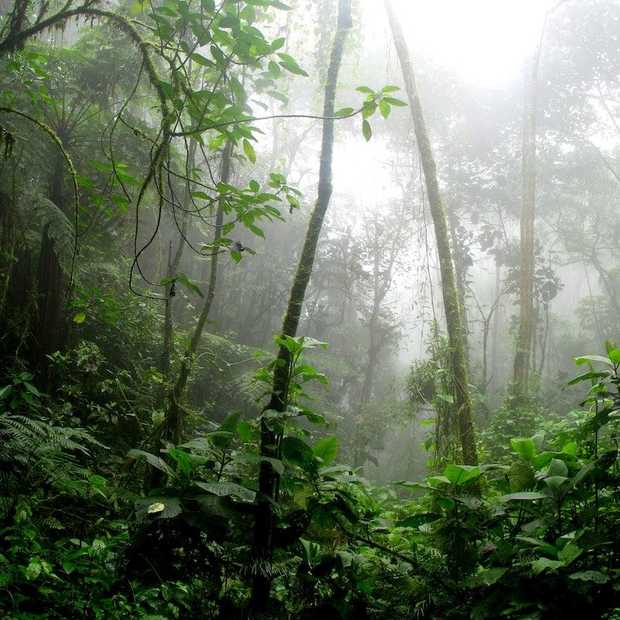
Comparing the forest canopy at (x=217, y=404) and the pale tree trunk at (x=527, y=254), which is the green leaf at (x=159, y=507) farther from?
the pale tree trunk at (x=527, y=254)

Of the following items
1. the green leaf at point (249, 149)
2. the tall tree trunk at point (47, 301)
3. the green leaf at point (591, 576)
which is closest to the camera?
the green leaf at point (591, 576)

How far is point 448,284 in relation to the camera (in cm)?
498

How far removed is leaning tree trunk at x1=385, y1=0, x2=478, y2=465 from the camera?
176 inches

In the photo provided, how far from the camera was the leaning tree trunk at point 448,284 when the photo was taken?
447 centimetres

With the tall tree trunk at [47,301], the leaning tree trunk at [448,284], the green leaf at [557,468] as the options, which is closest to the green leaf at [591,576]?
the green leaf at [557,468]

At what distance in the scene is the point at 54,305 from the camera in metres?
5.05

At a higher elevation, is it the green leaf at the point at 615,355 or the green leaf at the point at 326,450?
the green leaf at the point at 615,355

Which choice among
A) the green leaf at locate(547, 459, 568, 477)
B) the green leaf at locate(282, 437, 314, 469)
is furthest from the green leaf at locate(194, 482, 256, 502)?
the green leaf at locate(547, 459, 568, 477)

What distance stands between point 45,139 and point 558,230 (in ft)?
62.6

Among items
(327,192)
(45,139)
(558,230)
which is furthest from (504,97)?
(327,192)

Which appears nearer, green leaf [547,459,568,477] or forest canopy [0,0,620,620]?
forest canopy [0,0,620,620]

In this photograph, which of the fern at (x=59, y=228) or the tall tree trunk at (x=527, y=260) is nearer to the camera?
the fern at (x=59, y=228)

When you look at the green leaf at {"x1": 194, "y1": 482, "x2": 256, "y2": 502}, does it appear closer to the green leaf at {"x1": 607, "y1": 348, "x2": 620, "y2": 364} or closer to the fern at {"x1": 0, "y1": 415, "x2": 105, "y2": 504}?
the fern at {"x1": 0, "y1": 415, "x2": 105, "y2": 504}

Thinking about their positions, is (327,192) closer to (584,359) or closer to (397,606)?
(584,359)
